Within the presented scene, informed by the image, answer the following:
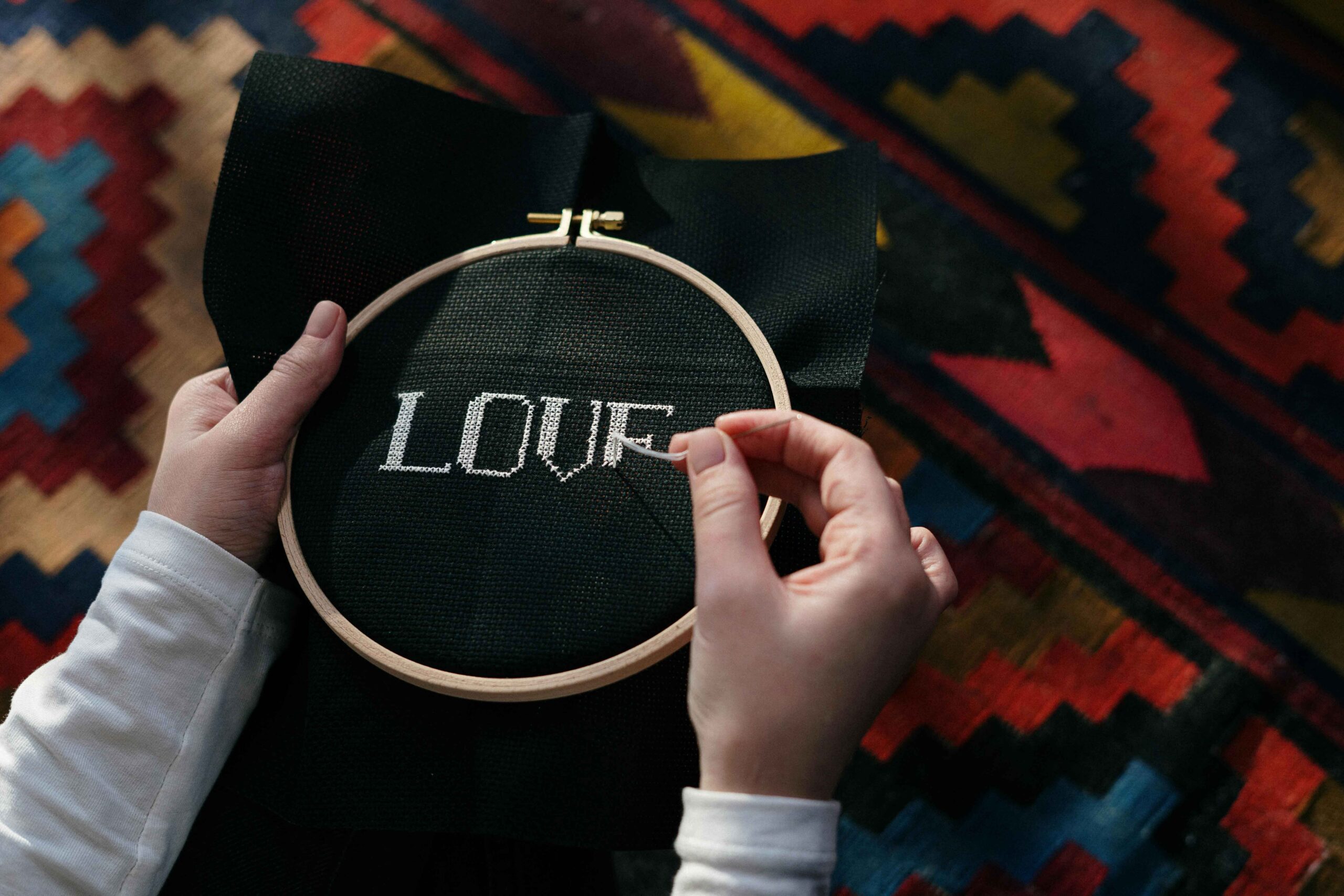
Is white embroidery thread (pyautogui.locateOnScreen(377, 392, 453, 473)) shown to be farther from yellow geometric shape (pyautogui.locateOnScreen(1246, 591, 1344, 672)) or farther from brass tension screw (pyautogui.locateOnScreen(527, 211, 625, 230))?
yellow geometric shape (pyautogui.locateOnScreen(1246, 591, 1344, 672))

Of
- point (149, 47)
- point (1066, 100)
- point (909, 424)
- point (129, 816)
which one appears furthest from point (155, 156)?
point (1066, 100)

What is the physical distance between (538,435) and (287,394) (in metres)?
0.19

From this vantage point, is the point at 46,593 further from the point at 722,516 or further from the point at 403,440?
the point at 722,516

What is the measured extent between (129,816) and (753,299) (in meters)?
0.55

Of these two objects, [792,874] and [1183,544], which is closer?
[792,874]

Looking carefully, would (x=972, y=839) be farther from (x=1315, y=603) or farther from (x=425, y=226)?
(x=425, y=226)

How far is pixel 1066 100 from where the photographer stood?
0.97 m

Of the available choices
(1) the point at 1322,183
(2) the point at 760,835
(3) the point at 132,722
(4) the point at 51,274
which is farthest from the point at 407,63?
(1) the point at 1322,183

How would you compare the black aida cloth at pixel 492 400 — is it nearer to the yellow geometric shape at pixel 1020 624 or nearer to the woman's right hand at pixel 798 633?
the woman's right hand at pixel 798 633

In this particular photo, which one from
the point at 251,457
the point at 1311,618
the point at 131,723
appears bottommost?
the point at 1311,618

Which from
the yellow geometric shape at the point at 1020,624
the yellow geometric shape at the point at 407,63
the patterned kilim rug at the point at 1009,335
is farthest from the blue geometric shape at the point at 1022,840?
the yellow geometric shape at the point at 407,63

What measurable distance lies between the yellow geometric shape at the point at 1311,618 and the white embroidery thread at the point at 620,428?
692mm

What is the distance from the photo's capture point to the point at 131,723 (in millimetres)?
534

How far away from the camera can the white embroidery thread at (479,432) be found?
55 centimetres
